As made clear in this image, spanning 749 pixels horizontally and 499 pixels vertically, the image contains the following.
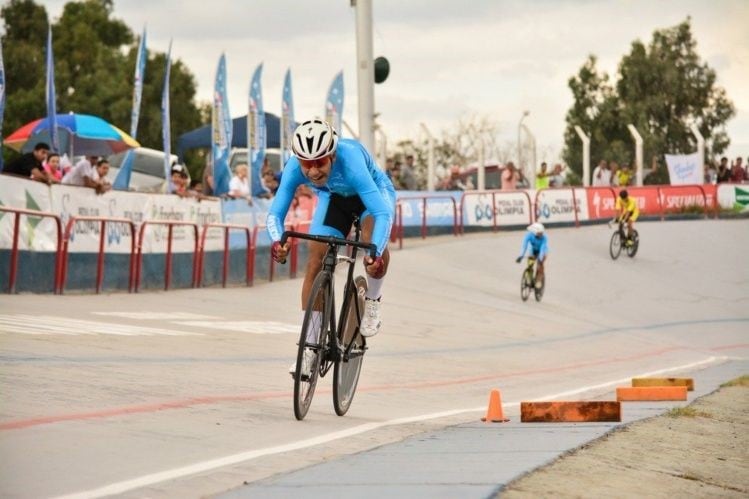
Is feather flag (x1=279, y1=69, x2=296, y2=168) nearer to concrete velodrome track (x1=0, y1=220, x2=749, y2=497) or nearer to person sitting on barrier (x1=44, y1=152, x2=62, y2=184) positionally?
concrete velodrome track (x1=0, y1=220, x2=749, y2=497)

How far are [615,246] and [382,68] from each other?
32.6 ft

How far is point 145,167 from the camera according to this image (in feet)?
113

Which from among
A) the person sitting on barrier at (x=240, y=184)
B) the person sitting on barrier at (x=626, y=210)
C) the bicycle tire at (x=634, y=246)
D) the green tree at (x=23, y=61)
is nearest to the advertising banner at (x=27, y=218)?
the person sitting on barrier at (x=240, y=184)

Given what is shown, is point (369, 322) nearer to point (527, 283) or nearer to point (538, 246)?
point (527, 283)

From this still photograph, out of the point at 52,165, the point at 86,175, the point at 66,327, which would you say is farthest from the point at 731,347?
the point at 66,327

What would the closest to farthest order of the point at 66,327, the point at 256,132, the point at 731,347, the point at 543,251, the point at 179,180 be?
the point at 66,327, the point at 179,180, the point at 731,347, the point at 256,132, the point at 543,251

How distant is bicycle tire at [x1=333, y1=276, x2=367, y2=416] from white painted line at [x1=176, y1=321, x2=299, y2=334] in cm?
764

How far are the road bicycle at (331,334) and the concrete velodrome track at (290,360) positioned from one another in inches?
8.0

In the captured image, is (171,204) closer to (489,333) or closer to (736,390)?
(489,333)

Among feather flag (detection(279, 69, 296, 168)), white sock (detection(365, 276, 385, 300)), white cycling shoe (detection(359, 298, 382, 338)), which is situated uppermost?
feather flag (detection(279, 69, 296, 168))

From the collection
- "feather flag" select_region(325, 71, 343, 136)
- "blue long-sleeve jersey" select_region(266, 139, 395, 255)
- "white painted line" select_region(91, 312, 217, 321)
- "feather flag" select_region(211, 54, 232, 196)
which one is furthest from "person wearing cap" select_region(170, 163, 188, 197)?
"blue long-sleeve jersey" select_region(266, 139, 395, 255)

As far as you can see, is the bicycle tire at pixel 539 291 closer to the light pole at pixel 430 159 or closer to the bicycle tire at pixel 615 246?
the bicycle tire at pixel 615 246

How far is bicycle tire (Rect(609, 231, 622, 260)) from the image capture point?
115ft

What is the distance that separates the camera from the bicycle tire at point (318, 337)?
8.34 m
